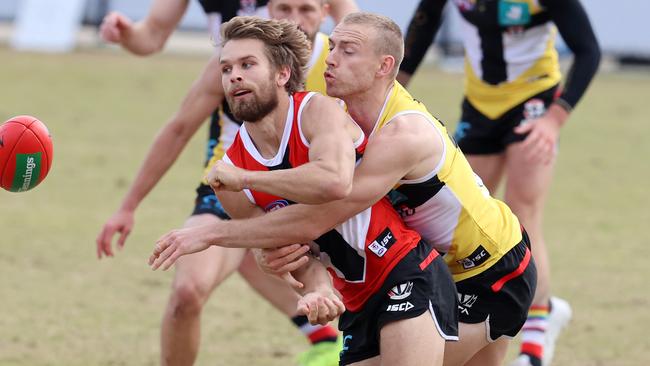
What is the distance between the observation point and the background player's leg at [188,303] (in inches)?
227

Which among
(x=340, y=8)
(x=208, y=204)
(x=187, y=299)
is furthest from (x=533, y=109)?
(x=187, y=299)

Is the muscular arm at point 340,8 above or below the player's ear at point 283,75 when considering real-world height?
below

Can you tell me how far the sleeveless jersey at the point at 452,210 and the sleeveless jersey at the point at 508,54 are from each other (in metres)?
2.11

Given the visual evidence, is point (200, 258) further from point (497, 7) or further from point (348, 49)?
point (497, 7)

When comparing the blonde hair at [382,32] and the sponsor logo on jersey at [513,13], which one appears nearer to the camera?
the blonde hair at [382,32]

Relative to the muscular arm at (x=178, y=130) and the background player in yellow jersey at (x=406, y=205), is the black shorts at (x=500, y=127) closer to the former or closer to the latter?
the muscular arm at (x=178, y=130)

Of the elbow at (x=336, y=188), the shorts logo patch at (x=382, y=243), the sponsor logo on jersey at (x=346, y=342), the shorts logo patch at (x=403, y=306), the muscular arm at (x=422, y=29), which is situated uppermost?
the elbow at (x=336, y=188)

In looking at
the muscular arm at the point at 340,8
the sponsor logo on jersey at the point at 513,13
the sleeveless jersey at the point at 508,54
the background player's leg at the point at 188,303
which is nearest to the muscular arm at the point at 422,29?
the sleeveless jersey at the point at 508,54

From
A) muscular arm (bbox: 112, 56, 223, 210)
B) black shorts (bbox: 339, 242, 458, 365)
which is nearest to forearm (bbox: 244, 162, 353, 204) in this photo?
black shorts (bbox: 339, 242, 458, 365)

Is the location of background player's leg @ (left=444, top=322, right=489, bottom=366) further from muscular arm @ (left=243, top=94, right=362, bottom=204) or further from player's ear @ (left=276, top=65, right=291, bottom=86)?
player's ear @ (left=276, top=65, right=291, bottom=86)

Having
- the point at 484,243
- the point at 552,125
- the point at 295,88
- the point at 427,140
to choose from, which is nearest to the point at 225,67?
the point at 295,88

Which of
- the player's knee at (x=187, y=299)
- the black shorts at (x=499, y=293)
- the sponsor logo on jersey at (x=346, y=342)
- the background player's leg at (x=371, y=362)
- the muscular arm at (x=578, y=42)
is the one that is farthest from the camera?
the muscular arm at (x=578, y=42)

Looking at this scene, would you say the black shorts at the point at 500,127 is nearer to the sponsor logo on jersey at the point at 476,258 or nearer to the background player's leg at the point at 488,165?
the background player's leg at the point at 488,165

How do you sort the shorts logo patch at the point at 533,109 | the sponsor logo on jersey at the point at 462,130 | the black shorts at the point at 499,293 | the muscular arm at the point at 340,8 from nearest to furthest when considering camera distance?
the black shorts at the point at 499,293, the muscular arm at the point at 340,8, the shorts logo patch at the point at 533,109, the sponsor logo on jersey at the point at 462,130
